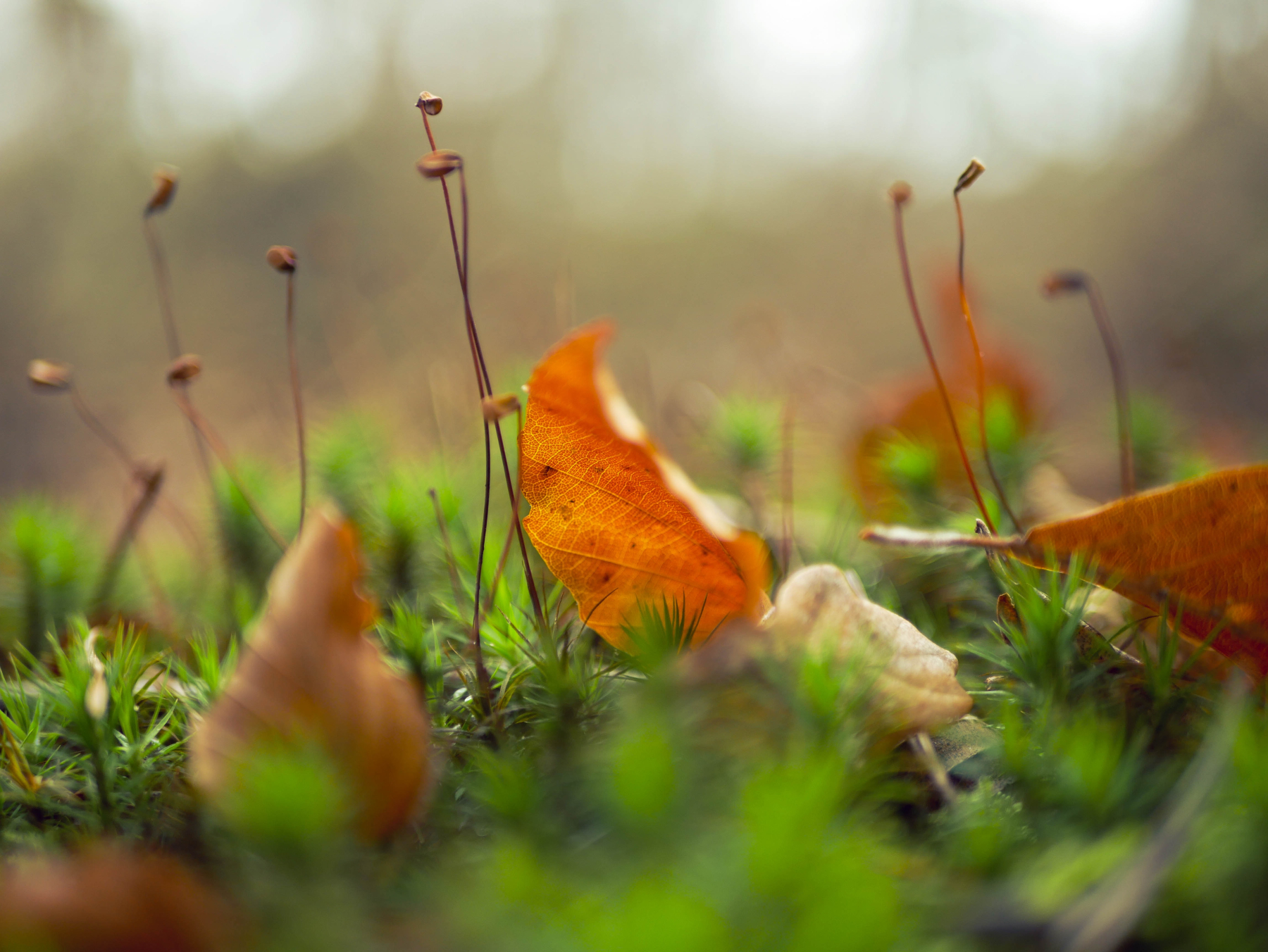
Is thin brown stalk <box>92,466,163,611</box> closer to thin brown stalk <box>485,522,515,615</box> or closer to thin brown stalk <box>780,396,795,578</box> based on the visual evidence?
thin brown stalk <box>485,522,515,615</box>

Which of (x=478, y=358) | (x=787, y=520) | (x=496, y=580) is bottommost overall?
(x=787, y=520)

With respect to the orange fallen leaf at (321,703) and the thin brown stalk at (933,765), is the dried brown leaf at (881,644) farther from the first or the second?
the orange fallen leaf at (321,703)

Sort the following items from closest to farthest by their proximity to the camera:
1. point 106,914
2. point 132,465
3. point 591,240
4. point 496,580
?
point 106,914, point 496,580, point 132,465, point 591,240

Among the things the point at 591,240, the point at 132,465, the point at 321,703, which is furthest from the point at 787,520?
the point at 591,240

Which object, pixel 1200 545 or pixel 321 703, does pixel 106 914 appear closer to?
pixel 321 703

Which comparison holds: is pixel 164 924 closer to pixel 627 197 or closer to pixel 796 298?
pixel 796 298
